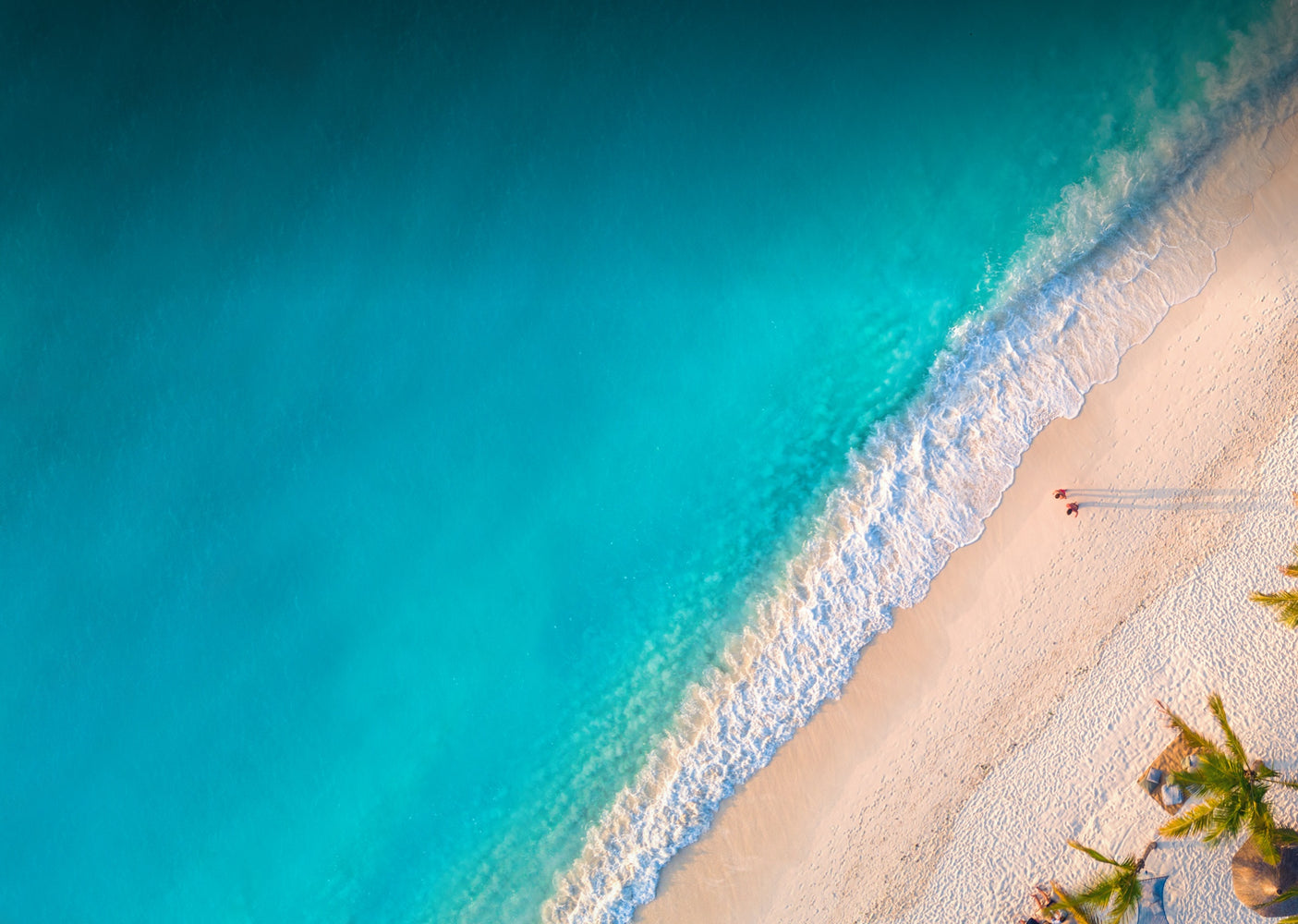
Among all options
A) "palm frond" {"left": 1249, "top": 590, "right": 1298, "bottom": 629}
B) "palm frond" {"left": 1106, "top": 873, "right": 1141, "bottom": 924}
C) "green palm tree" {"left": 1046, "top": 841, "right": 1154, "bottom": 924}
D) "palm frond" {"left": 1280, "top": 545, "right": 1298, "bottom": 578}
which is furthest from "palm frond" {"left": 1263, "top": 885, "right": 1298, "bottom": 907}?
"palm frond" {"left": 1280, "top": 545, "right": 1298, "bottom": 578}

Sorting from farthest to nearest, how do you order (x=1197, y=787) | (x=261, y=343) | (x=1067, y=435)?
(x=261, y=343)
(x=1067, y=435)
(x=1197, y=787)

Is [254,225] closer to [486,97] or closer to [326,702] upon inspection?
[486,97]

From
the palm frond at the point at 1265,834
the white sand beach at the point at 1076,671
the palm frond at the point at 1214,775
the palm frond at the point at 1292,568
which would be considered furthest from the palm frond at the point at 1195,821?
the palm frond at the point at 1292,568

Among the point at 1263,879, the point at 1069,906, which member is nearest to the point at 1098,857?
the point at 1069,906

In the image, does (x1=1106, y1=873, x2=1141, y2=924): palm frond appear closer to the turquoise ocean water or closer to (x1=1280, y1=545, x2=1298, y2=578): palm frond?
(x1=1280, y1=545, x2=1298, y2=578): palm frond

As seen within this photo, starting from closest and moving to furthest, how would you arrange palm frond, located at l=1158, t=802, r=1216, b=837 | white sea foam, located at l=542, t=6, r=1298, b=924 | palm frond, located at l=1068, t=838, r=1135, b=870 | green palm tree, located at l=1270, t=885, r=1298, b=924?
1. palm frond, located at l=1158, t=802, r=1216, b=837
2. palm frond, located at l=1068, t=838, r=1135, b=870
3. green palm tree, located at l=1270, t=885, r=1298, b=924
4. white sea foam, located at l=542, t=6, r=1298, b=924

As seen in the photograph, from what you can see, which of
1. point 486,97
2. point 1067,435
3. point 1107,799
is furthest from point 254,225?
point 1107,799

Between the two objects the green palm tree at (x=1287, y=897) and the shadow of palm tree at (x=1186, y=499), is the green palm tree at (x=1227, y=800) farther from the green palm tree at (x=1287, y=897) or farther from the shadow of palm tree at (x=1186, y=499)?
the shadow of palm tree at (x=1186, y=499)
